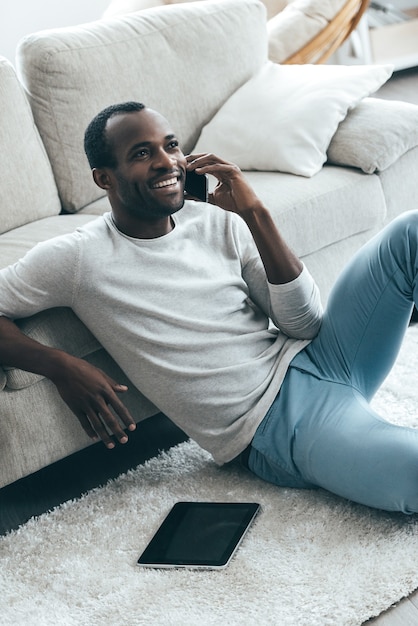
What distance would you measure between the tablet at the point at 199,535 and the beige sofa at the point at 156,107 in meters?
0.74

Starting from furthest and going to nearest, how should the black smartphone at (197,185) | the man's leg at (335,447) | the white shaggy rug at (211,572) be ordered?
the black smartphone at (197,185) < the man's leg at (335,447) < the white shaggy rug at (211,572)

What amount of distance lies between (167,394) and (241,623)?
0.49 meters

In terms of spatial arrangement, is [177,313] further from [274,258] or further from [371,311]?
[371,311]

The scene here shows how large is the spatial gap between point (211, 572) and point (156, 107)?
1.50 metres

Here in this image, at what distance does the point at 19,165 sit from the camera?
2398mm

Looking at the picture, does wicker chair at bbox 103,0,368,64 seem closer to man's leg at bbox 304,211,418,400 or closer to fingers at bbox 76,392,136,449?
man's leg at bbox 304,211,418,400

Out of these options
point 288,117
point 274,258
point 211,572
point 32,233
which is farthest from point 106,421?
point 288,117

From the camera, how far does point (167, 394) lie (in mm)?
1777

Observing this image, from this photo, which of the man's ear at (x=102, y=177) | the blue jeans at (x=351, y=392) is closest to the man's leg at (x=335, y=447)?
the blue jeans at (x=351, y=392)

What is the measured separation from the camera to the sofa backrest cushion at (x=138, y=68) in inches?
98.3

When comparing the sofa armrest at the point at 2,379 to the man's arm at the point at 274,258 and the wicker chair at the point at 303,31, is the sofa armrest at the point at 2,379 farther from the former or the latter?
the wicker chair at the point at 303,31

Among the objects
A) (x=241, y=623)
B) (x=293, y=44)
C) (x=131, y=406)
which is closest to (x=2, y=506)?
(x=131, y=406)

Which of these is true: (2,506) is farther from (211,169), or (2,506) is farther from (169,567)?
(211,169)

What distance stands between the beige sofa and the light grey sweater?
0.38 m
